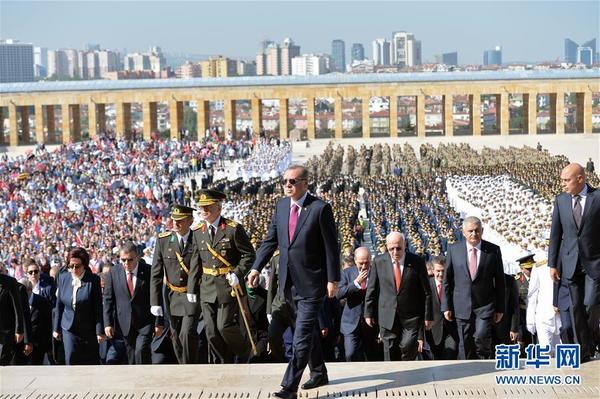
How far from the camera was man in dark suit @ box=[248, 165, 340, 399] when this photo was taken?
7.21 m

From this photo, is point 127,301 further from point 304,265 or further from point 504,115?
point 504,115

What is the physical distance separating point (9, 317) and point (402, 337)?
3.35 metres

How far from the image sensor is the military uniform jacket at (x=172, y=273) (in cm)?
845

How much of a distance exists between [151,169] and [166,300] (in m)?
27.9

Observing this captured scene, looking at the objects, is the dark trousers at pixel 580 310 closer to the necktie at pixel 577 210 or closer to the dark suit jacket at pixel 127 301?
the necktie at pixel 577 210

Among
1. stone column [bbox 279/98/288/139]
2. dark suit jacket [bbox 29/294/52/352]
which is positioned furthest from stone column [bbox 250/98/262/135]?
dark suit jacket [bbox 29/294/52/352]

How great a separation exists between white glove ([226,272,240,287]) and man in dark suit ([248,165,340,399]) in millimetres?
560

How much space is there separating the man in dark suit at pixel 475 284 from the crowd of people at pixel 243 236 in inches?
0.9

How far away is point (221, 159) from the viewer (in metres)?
41.2

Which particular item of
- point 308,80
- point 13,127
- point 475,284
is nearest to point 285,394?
point 475,284

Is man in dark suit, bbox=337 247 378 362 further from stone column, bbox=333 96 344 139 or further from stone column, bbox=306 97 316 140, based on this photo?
stone column, bbox=306 97 316 140

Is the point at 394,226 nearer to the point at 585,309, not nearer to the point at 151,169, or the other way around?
the point at 585,309

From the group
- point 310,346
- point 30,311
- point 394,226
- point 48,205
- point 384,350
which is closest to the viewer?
point 310,346

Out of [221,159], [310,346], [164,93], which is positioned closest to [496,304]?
[310,346]
